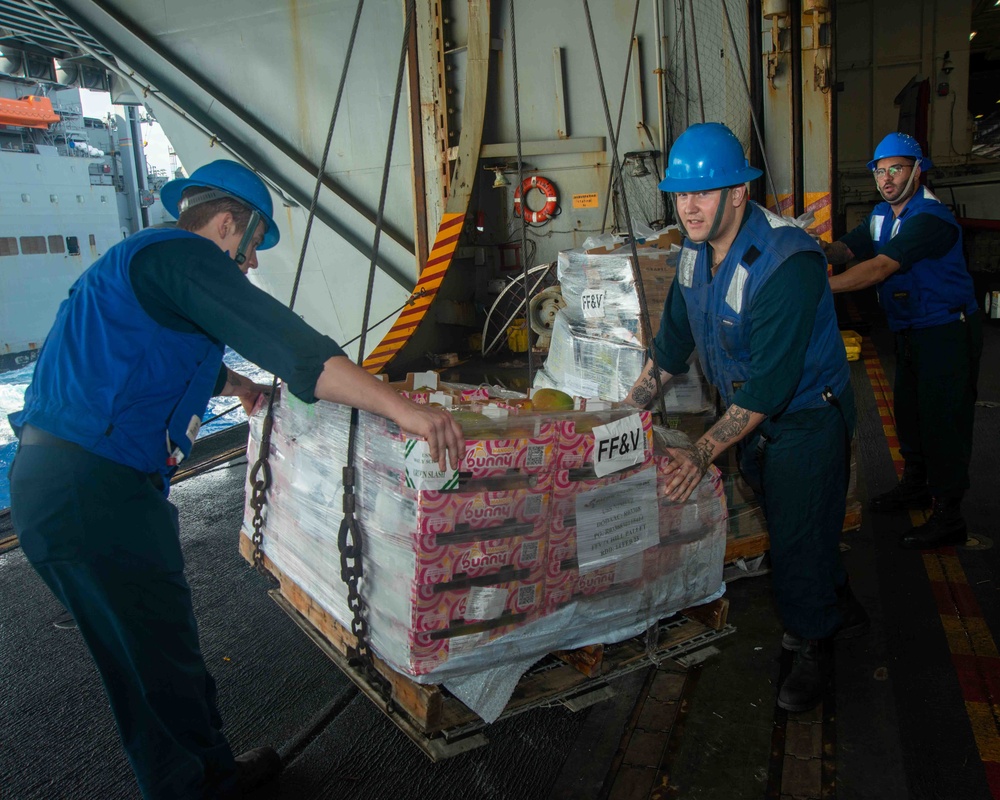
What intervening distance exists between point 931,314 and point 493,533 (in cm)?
278

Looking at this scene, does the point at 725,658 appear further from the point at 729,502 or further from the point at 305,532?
the point at 305,532

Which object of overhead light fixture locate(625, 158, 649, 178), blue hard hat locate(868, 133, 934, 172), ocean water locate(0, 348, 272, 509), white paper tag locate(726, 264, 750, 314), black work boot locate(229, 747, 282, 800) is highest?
overhead light fixture locate(625, 158, 649, 178)

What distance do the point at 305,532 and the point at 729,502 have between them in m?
1.87

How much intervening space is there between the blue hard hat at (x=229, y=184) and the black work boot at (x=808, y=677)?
7.60 feet

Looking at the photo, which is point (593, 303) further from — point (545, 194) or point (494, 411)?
point (545, 194)

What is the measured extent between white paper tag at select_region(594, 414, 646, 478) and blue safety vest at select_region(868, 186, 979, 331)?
6.85 ft

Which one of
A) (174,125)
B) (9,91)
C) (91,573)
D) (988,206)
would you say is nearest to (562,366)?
(91,573)

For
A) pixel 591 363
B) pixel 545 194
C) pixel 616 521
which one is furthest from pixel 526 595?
pixel 545 194

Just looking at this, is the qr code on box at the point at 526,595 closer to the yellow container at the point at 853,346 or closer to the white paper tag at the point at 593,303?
the white paper tag at the point at 593,303

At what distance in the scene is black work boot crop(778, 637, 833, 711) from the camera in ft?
8.43

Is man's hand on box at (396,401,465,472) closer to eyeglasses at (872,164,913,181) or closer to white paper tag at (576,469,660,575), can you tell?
white paper tag at (576,469,660,575)

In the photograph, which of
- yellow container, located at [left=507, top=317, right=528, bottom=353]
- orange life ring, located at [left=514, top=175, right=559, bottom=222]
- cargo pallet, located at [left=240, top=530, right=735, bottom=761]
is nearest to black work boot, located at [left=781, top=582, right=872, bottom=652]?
cargo pallet, located at [left=240, top=530, right=735, bottom=761]

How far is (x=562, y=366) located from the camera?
14.8 ft

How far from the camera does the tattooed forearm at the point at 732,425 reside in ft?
8.01
